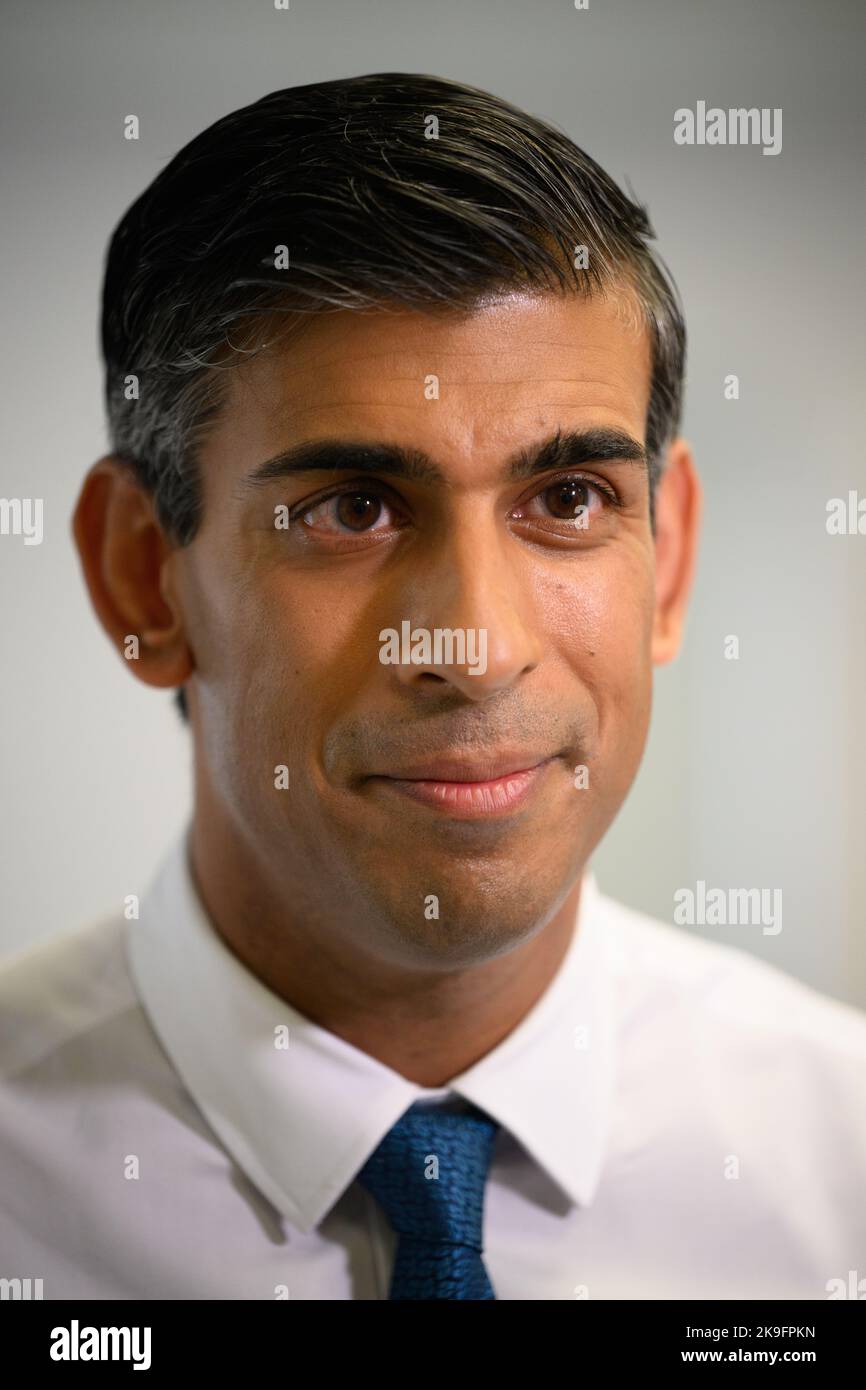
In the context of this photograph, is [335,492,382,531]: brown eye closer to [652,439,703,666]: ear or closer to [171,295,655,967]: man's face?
[171,295,655,967]: man's face

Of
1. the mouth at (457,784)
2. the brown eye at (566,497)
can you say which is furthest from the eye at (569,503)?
the mouth at (457,784)

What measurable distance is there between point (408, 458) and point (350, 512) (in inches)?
3.2

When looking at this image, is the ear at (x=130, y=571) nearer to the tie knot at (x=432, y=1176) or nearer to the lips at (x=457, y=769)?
the lips at (x=457, y=769)

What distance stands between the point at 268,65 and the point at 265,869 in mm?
867

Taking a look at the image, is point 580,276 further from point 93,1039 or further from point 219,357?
point 93,1039

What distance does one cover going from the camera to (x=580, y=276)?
4.13 feet

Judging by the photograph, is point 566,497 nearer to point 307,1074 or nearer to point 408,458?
point 408,458

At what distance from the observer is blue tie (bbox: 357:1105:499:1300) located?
4.25 ft

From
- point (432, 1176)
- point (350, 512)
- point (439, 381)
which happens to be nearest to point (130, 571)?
point (350, 512)

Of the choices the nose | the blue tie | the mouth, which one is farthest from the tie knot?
the nose

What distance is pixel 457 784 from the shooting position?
3.99ft

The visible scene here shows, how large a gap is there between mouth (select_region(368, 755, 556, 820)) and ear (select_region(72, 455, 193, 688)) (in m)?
0.31
